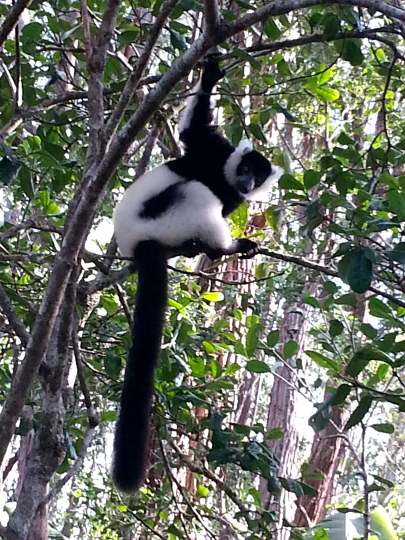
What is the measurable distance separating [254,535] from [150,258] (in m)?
1.26

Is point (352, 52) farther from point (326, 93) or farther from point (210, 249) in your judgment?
point (210, 249)

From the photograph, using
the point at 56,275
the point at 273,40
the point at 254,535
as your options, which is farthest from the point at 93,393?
the point at 273,40

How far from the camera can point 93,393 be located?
157 inches

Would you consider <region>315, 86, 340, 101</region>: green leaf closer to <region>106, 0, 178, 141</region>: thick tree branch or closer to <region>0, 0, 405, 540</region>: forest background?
<region>0, 0, 405, 540</region>: forest background

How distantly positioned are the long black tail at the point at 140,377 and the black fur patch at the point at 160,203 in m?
0.29

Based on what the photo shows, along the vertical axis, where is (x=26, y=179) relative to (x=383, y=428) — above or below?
above

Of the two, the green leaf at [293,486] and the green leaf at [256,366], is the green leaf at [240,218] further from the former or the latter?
the green leaf at [293,486]

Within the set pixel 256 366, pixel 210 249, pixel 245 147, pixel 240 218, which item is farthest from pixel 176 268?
pixel 245 147

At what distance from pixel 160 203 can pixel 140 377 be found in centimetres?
98

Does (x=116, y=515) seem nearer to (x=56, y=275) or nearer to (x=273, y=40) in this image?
(x=56, y=275)

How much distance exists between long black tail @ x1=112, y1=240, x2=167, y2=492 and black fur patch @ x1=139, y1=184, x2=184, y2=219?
291 mm

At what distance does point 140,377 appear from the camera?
2.47m

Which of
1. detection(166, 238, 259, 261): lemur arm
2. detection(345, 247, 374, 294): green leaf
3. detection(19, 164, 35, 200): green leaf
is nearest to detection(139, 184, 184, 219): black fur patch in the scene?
detection(166, 238, 259, 261): lemur arm

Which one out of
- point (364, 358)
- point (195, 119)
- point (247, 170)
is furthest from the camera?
point (247, 170)
